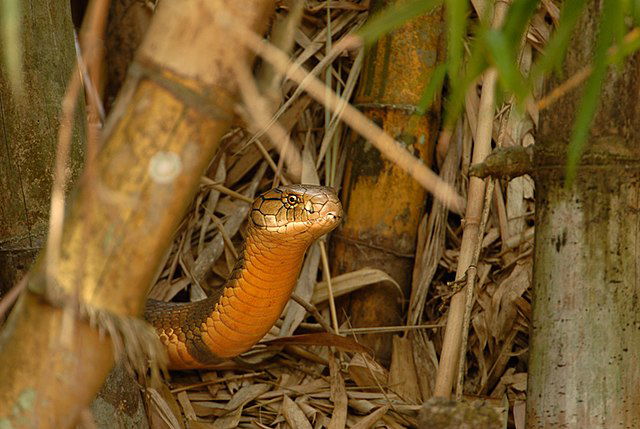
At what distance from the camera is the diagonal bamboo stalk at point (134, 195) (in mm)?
1240

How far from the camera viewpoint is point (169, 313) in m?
3.35

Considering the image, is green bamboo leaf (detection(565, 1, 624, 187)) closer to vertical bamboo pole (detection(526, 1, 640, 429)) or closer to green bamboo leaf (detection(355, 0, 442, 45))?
green bamboo leaf (detection(355, 0, 442, 45))

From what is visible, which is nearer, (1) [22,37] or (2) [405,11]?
(2) [405,11]

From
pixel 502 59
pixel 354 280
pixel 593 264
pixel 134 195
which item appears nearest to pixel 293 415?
pixel 354 280

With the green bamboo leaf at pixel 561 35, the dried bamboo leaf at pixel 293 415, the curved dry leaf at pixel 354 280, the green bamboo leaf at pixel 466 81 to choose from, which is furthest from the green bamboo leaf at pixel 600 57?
the curved dry leaf at pixel 354 280

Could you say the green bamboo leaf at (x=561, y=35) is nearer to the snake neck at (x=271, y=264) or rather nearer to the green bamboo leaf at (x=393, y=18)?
the green bamboo leaf at (x=393, y=18)

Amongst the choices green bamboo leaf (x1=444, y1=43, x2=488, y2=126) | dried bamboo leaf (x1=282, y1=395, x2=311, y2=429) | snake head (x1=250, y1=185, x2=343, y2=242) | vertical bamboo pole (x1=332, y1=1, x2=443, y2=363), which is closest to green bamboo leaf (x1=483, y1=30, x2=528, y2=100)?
green bamboo leaf (x1=444, y1=43, x2=488, y2=126)

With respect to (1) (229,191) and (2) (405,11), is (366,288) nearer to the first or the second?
(1) (229,191)

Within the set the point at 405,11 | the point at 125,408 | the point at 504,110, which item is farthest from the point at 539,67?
the point at 504,110

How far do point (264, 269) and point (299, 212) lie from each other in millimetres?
228

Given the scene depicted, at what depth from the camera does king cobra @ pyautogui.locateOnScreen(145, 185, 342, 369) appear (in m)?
2.94

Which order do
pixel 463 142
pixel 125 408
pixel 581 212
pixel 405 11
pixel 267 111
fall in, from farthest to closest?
pixel 463 142 < pixel 125 408 < pixel 581 212 < pixel 267 111 < pixel 405 11

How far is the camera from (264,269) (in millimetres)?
3020

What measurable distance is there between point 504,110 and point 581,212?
1646 mm
